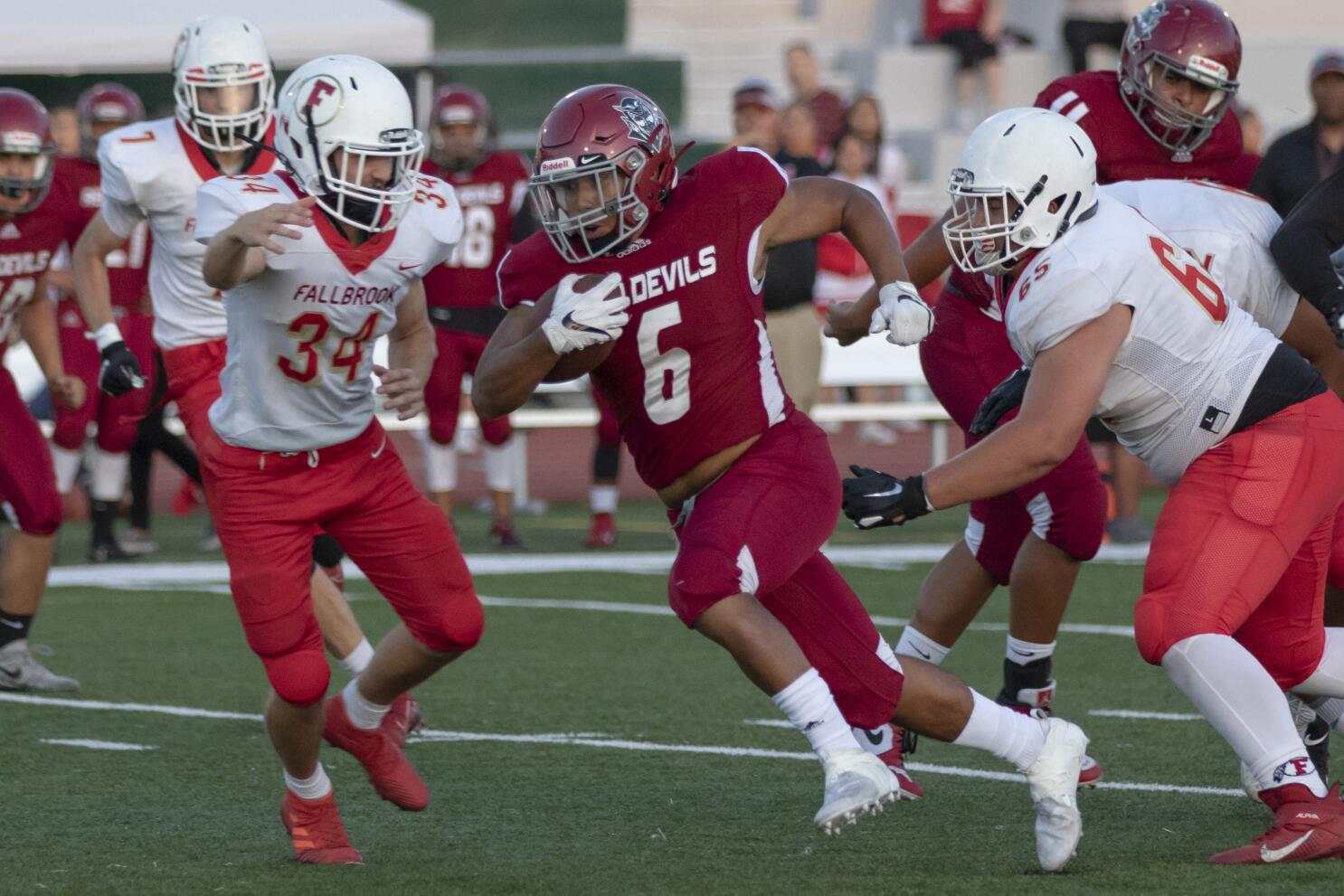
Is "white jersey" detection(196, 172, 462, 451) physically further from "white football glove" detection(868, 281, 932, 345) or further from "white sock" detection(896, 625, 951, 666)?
"white sock" detection(896, 625, 951, 666)

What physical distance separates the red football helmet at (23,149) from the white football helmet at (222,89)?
858mm

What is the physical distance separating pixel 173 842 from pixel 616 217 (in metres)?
1.61

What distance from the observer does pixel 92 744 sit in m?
5.46

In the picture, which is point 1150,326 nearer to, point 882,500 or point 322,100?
point 882,500

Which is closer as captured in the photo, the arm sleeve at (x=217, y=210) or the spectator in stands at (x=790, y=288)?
the arm sleeve at (x=217, y=210)

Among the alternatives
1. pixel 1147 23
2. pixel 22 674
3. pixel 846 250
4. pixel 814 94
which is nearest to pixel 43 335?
pixel 22 674

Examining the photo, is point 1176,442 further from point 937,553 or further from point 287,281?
point 937,553

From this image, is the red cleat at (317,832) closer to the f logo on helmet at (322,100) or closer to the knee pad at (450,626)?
the knee pad at (450,626)

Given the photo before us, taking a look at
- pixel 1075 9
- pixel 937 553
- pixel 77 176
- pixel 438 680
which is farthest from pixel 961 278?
pixel 1075 9

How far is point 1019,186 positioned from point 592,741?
7.03 feet

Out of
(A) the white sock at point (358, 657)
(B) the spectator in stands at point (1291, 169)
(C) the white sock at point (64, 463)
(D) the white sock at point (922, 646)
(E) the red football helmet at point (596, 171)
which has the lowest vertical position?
(C) the white sock at point (64, 463)

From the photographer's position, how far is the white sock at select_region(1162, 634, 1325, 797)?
394cm

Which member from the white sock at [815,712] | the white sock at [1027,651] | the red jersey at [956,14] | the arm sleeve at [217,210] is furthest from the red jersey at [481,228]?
the red jersey at [956,14]

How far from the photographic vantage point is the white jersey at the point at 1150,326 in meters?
3.89
